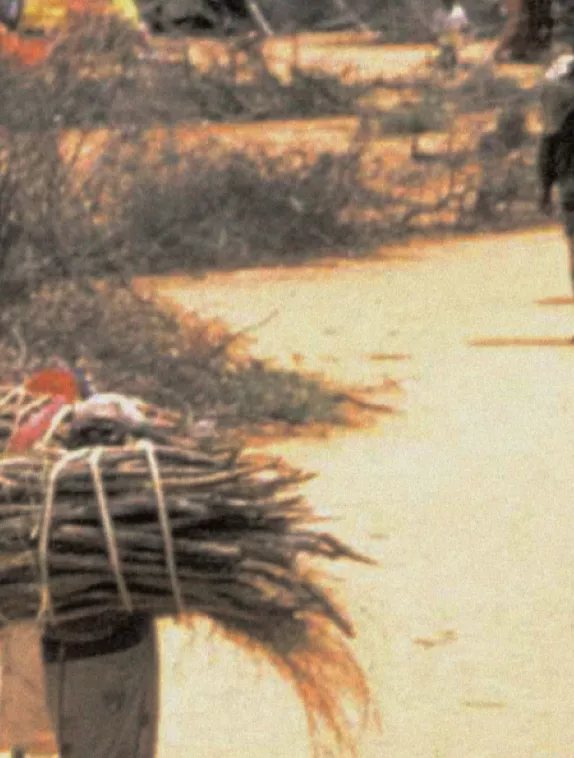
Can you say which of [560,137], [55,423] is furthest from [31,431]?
[560,137]

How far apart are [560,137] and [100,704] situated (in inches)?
336

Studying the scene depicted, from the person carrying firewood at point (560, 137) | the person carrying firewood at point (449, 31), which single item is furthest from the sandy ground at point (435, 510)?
the person carrying firewood at point (449, 31)

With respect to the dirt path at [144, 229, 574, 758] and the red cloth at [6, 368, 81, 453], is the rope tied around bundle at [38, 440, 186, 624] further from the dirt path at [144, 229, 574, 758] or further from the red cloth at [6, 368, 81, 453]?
the dirt path at [144, 229, 574, 758]

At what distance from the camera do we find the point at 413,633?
274 inches

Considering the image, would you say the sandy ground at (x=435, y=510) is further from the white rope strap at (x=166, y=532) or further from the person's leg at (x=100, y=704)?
the white rope strap at (x=166, y=532)

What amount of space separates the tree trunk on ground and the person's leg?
70.7 ft

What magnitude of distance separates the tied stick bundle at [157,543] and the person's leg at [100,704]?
0.07m

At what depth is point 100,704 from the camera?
13.2 ft

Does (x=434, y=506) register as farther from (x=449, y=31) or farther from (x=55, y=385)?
(x=449, y=31)

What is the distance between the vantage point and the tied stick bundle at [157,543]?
3.79 m

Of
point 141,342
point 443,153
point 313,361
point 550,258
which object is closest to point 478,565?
point 141,342

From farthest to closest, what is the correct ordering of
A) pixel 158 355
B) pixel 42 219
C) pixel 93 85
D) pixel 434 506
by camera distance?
1. pixel 93 85
2. pixel 42 219
3. pixel 158 355
4. pixel 434 506

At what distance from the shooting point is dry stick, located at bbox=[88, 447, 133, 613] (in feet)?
12.4

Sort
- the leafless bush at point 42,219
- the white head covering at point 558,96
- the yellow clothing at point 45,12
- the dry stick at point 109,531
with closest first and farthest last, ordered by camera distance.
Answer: the dry stick at point 109,531, the leafless bush at point 42,219, the white head covering at point 558,96, the yellow clothing at point 45,12
